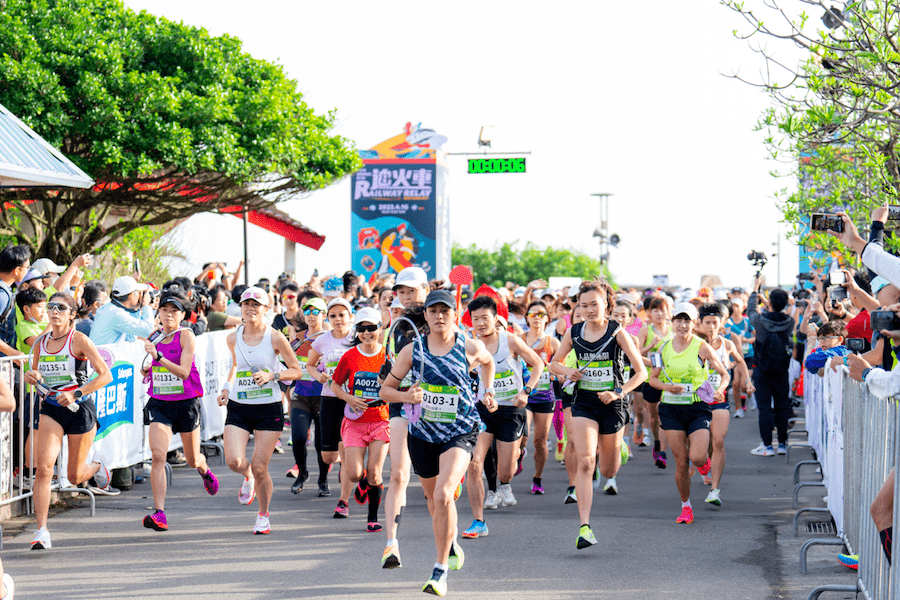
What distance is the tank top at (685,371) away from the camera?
8.94m

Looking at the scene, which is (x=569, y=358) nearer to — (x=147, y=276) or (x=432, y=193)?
(x=147, y=276)

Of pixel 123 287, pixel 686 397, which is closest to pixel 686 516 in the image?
pixel 686 397

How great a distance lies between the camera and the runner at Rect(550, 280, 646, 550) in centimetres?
793

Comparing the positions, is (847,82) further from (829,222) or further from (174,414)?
(174,414)

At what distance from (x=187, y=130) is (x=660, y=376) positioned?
13337 millimetres

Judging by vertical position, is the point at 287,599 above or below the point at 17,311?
below

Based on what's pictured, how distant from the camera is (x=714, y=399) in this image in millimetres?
9055

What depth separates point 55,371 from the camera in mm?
7906

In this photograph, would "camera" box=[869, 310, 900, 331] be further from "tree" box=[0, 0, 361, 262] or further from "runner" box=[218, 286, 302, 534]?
A: "tree" box=[0, 0, 361, 262]

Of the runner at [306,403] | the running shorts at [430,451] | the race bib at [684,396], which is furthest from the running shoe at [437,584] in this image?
the runner at [306,403]

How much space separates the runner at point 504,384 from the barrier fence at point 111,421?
2.83 m

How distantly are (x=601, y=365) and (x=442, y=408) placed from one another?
6.72ft

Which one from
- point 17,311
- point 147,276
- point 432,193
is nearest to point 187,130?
point 147,276

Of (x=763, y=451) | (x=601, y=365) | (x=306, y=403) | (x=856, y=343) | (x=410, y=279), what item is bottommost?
(x=763, y=451)
